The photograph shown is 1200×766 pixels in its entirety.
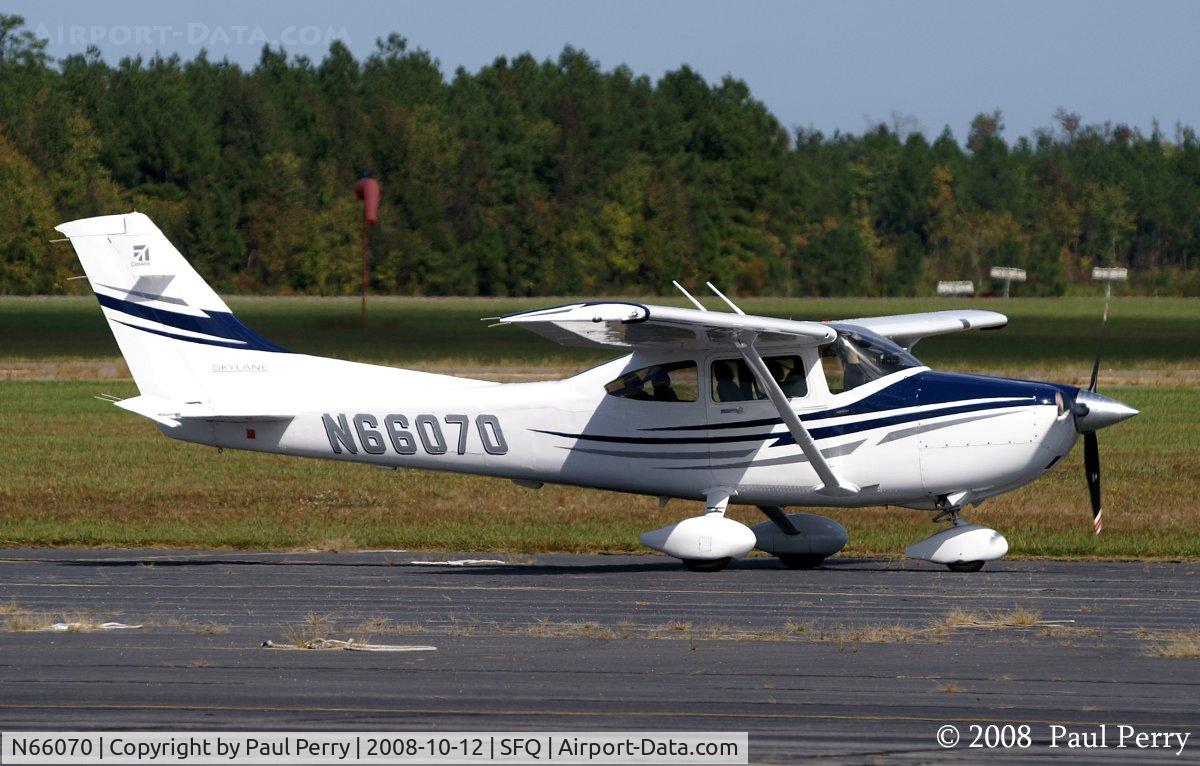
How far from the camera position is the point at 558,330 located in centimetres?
1368

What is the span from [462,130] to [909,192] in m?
41.4

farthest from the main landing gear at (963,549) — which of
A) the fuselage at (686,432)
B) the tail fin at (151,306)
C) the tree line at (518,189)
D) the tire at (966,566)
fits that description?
the tree line at (518,189)

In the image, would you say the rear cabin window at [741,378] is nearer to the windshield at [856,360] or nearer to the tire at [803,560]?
the windshield at [856,360]

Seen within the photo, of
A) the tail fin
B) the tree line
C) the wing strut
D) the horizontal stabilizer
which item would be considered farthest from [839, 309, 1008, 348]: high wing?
the tree line

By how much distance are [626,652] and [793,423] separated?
4553 millimetres

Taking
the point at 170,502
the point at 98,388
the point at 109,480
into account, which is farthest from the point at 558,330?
the point at 98,388

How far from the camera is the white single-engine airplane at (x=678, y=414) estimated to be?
14445 millimetres

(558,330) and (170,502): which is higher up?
(558,330)

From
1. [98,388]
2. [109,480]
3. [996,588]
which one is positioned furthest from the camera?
[98,388]

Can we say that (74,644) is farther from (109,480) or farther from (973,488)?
(109,480)

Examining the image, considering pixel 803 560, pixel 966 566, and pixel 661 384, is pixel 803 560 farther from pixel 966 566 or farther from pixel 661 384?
pixel 661 384

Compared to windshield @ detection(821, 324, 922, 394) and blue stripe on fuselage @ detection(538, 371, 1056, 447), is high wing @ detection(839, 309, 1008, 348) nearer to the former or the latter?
windshield @ detection(821, 324, 922, 394)

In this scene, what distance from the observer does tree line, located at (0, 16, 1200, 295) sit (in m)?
98.7

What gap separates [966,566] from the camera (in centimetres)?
1451
